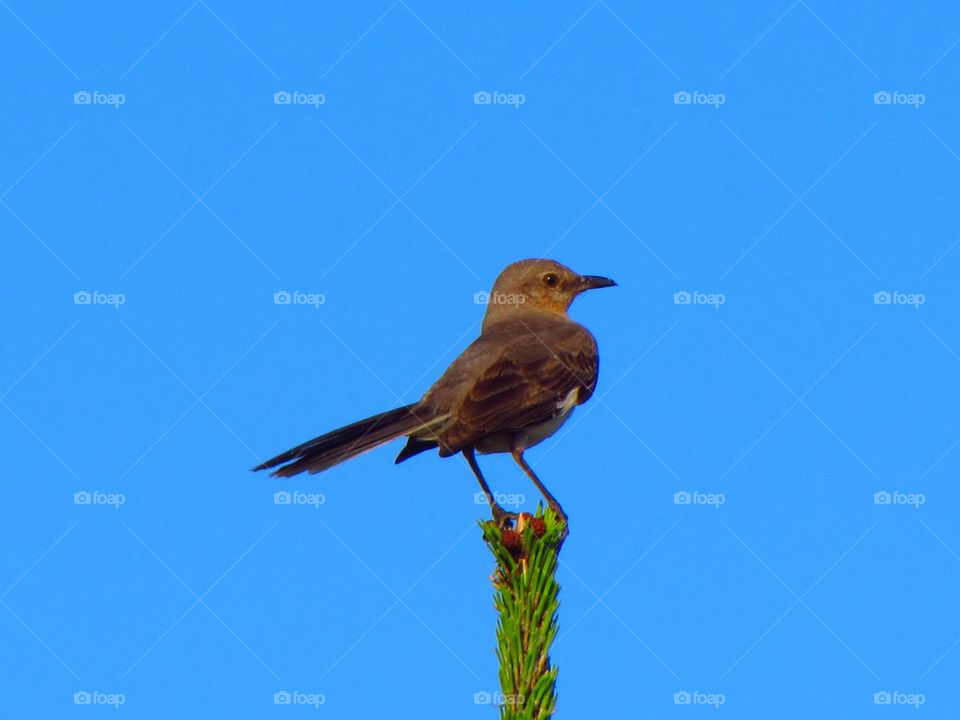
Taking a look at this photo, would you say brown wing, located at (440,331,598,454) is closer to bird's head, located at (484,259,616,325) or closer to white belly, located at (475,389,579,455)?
white belly, located at (475,389,579,455)

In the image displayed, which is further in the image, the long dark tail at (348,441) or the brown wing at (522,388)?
the brown wing at (522,388)

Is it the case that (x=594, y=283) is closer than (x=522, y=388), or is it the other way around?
(x=522, y=388)

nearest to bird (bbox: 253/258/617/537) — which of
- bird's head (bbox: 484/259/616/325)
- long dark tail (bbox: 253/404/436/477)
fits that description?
long dark tail (bbox: 253/404/436/477)

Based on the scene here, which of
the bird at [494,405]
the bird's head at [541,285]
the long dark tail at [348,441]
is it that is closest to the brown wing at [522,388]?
the bird at [494,405]

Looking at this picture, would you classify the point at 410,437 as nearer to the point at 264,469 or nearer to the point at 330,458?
the point at 330,458

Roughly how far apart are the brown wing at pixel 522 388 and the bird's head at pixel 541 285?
3.77 feet

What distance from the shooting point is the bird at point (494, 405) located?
26.3 ft

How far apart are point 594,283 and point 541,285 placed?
51cm

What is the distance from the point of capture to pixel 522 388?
30.2 ft

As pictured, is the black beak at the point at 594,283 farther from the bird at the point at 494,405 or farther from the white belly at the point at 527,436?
the white belly at the point at 527,436

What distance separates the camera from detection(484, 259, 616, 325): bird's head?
1128cm

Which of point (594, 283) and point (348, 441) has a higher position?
point (594, 283)

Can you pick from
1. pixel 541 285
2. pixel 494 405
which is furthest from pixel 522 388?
pixel 541 285

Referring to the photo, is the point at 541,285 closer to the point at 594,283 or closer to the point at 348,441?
the point at 594,283
